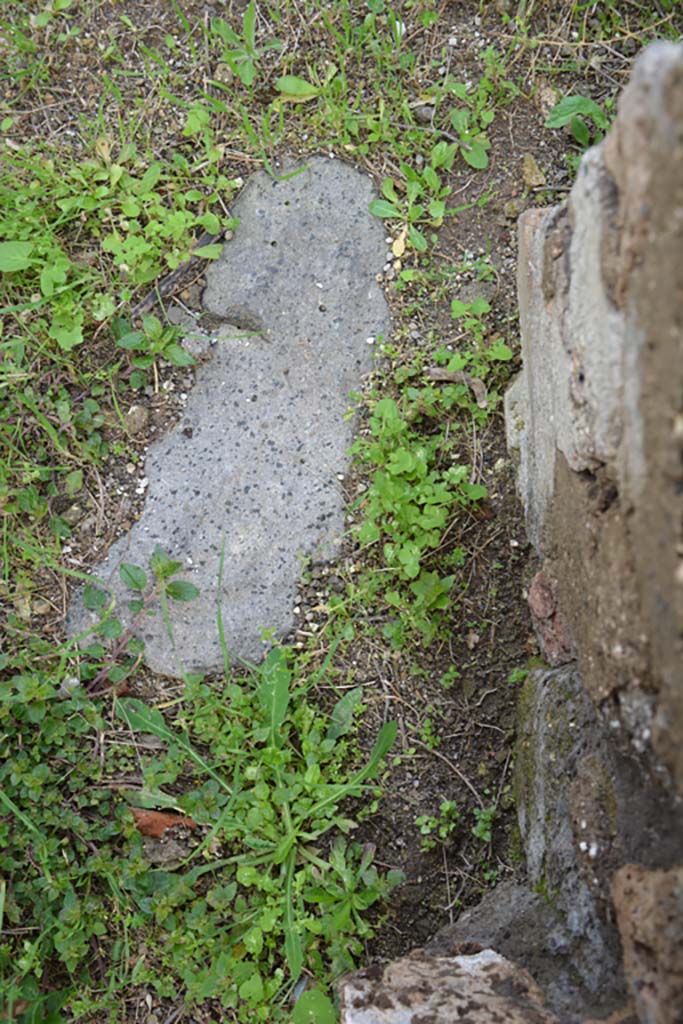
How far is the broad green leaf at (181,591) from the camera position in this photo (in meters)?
2.75

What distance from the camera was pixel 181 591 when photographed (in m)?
2.75

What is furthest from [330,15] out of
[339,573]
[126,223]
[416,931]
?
[416,931]

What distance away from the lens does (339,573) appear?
2.77 m

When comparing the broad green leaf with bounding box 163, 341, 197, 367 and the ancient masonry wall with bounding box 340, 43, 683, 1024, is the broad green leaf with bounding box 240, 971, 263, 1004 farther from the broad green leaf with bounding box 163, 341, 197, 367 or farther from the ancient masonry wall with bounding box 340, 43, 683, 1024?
the broad green leaf with bounding box 163, 341, 197, 367

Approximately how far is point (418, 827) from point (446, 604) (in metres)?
0.60

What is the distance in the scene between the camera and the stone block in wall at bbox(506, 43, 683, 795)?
1.46 meters

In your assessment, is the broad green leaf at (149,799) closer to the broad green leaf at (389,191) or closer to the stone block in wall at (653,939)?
the stone block in wall at (653,939)

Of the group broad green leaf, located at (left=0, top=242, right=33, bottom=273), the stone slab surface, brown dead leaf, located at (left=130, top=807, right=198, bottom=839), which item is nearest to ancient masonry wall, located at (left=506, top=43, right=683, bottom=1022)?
the stone slab surface

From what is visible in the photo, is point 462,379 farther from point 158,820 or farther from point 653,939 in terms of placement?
point 653,939

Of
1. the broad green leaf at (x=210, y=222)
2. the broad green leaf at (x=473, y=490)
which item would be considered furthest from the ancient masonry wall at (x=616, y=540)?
the broad green leaf at (x=210, y=222)

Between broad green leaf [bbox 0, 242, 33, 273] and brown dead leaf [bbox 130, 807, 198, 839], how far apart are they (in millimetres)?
1656

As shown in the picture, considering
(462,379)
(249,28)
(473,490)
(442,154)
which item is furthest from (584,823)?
(249,28)

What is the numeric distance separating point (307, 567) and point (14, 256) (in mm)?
1320

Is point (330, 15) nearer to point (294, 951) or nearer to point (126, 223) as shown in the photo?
point (126, 223)
